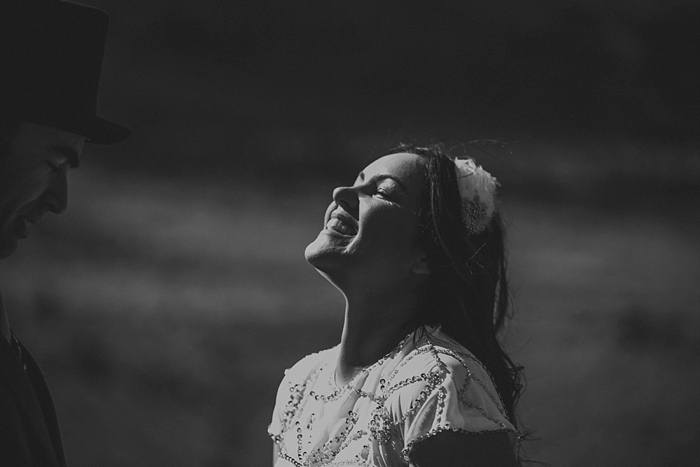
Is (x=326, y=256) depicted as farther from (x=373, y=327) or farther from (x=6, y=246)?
(x=6, y=246)

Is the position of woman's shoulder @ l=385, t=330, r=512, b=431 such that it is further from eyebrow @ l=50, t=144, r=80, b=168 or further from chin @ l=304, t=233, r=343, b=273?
eyebrow @ l=50, t=144, r=80, b=168

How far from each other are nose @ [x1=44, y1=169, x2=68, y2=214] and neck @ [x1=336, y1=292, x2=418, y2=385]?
2.50 ft

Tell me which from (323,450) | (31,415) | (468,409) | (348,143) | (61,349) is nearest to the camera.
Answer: (31,415)

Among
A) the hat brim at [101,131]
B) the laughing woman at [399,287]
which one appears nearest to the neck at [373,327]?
the laughing woman at [399,287]

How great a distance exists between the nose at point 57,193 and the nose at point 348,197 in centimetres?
71

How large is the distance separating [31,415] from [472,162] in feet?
4.13

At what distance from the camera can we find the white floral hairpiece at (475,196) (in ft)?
7.01

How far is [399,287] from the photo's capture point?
2.11 metres

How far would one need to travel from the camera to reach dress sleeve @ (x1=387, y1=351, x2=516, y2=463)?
1.78 meters

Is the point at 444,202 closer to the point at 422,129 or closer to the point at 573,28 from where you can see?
the point at 422,129

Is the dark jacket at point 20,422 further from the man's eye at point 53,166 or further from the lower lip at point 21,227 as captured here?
the man's eye at point 53,166

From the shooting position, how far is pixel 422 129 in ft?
12.1

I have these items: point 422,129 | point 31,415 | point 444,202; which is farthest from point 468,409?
point 422,129

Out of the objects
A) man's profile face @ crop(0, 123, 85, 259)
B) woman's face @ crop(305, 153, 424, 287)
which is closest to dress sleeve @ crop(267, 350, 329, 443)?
woman's face @ crop(305, 153, 424, 287)
